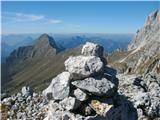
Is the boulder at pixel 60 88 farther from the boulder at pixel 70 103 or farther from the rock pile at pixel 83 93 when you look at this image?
the boulder at pixel 70 103

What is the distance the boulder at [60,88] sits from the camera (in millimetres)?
29219

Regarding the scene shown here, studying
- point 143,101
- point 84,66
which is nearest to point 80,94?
point 84,66

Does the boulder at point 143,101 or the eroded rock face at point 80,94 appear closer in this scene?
the eroded rock face at point 80,94

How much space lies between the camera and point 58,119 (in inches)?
1091

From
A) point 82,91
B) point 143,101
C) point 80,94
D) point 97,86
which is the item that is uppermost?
point 97,86

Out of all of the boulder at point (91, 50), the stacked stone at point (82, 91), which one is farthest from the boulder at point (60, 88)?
the boulder at point (91, 50)

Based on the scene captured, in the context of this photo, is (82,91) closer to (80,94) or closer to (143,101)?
(80,94)

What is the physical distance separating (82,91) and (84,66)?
1.96m

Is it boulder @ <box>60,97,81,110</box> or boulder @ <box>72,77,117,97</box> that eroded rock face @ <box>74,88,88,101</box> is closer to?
boulder @ <box>72,77,117,97</box>

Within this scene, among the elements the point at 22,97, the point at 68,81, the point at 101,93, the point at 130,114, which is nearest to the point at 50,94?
the point at 68,81

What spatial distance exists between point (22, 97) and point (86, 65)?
27.6 metres

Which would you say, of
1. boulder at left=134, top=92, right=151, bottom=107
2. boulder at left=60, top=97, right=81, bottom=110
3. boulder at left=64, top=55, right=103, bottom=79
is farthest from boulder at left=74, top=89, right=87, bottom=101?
boulder at left=134, top=92, right=151, bottom=107

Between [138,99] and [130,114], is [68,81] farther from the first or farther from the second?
[138,99]

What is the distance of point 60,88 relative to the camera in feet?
97.1
